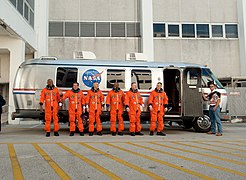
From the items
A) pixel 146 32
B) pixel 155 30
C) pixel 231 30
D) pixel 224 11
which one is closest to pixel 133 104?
pixel 146 32

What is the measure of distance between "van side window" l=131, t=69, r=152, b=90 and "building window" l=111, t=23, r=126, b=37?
1048 centimetres

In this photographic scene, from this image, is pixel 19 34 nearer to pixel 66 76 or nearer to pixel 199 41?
pixel 66 76

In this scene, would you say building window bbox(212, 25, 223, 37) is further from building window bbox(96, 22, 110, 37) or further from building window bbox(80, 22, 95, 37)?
building window bbox(80, 22, 95, 37)

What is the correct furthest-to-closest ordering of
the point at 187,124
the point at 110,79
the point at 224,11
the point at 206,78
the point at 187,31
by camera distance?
1. the point at 224,11
2. the point at 187,31
3. the point at 187,124
4. the point at 206,78
5. the point at 110,79

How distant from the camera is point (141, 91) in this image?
10.4 meters

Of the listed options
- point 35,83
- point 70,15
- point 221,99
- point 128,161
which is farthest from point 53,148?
point 70,15

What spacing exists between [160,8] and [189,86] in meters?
12.0

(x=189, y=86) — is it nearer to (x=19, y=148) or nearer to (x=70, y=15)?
(x=19, y=148)

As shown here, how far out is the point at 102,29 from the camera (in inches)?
795

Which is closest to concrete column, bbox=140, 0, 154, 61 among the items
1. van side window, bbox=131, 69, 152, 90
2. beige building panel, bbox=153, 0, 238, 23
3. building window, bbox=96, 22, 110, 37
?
beige building panel, bbox=153, 0, 238, 23

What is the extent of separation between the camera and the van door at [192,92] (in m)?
10.2

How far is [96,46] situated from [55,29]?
3.50 m

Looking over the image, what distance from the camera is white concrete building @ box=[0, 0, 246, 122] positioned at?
1997 cm

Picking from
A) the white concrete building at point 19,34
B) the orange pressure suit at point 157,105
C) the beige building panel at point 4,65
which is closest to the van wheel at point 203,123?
the orange pressure suit at point 157,105
